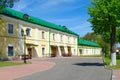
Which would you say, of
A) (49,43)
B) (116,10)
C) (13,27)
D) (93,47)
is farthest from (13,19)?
(93,47)

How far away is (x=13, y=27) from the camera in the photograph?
1449 inches

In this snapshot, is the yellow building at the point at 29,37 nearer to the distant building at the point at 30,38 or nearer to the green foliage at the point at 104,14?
the distant building at the point at 30,38

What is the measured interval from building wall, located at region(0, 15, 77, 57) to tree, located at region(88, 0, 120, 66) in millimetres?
14137

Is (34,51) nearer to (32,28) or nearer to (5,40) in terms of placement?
(32,28)

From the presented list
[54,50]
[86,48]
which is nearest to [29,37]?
[54,50]

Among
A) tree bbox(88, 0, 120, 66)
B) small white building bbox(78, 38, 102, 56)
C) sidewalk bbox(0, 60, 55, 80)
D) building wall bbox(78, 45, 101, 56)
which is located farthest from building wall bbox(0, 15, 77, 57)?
tree bbox(88, 0, 120, 66)

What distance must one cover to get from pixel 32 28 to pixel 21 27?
4.23 m

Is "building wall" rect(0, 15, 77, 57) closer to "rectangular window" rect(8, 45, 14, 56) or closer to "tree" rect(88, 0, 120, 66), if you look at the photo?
"rectangular window" rect(8, 45, 14, 56)

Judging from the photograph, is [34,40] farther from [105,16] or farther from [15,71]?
[15,71]

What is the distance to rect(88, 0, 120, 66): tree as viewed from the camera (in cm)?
2052

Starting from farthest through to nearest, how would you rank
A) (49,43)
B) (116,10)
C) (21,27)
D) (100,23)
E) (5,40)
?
(49,43) → (21,27) → (5,40) → (100,23) → (116,10)

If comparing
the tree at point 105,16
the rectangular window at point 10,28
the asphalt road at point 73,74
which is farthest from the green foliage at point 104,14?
the rectangular window at point 10,28

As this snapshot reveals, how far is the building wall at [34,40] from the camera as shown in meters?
34.8

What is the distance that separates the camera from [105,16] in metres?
21.0
